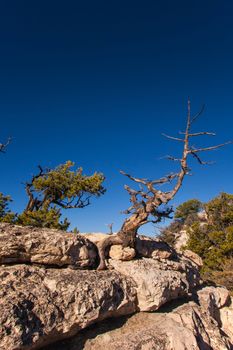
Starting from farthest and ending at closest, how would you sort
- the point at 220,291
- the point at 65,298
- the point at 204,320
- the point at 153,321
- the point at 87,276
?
1. the point at 220,291
2. the point at 204,320
3. the point at 153,321
4. the point at 87,276
5. the point at 65,298

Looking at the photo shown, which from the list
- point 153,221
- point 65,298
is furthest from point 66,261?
point 153,221

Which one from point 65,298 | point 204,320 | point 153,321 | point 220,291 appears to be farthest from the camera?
point 220,291

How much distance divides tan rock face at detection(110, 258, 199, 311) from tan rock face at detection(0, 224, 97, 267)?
213 centimetres

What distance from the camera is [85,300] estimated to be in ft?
31.6

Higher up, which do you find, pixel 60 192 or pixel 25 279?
pixel 60 192

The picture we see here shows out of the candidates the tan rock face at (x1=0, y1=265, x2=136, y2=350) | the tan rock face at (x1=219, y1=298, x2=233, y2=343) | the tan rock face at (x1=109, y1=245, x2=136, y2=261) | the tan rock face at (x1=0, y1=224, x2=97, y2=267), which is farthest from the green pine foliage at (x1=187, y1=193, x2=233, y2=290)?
the tan rock face at (x1=0, y1=224, x2=97, y2=267)

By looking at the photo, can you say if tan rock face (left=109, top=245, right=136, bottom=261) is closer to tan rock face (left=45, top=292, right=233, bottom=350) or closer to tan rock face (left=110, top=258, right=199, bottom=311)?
tan rock face (left=110, top=258, right=199, bottom=311)

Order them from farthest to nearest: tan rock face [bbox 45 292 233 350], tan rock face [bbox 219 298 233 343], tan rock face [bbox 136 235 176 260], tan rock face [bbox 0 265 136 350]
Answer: tan rock face [bbox 219 298 233 343], tan rock face [bbox 136 235 176 260], tan rock face [bbox 45 292 233 350], tan rock face [bbox 0 265 136 350]

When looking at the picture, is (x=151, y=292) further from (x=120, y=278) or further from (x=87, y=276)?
(x=87, y=276)

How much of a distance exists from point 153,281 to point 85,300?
3.93m

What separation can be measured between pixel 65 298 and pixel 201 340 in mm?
6914

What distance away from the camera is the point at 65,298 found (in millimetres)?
9234

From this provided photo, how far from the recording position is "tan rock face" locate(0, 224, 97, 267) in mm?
10242

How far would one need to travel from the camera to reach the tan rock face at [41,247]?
1024cm
